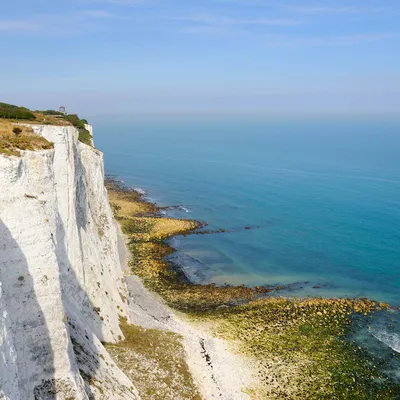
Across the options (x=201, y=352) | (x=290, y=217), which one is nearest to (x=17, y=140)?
(x=201, y=352)

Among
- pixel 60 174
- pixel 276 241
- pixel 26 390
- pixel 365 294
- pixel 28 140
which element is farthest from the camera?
pixel 276 241

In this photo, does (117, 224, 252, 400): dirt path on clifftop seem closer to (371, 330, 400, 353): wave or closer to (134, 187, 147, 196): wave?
(371, 330, 400, 353): wave

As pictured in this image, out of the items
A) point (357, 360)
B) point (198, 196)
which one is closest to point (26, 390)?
point (357, 360)

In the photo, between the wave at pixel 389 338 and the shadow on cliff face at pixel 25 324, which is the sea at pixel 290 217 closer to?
the wave at pixel 389 338

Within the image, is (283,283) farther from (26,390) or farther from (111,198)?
(111,198)

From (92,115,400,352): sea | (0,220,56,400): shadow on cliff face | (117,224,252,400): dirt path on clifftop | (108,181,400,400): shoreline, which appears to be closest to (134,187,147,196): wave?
(92,115,400,352): sea

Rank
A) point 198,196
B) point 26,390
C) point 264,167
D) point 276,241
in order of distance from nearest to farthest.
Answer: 1. point 26,390
2. point 276,241
3. point 198,196
4. point 264,167
